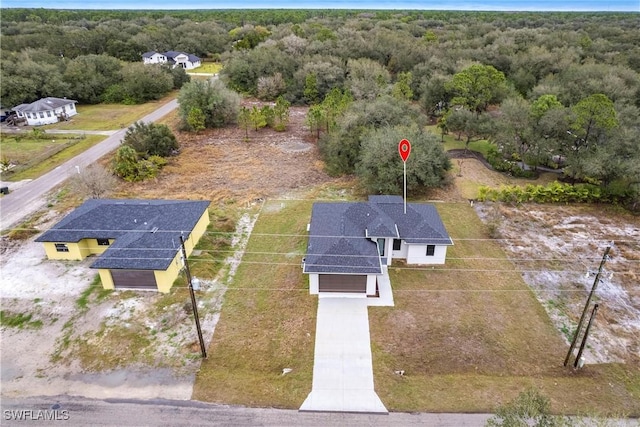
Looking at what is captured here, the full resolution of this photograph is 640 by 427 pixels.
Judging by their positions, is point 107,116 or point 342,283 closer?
point 342,283

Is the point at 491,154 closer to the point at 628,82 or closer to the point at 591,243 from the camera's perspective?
the point at 591,243

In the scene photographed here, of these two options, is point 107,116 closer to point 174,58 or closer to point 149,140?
point 149,140

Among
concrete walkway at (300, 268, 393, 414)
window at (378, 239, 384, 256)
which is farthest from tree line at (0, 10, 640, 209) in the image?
concrete walkway at (300, 268, 393, 414)

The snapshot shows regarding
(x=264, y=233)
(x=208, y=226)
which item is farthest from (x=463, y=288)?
(x=208, y=226)

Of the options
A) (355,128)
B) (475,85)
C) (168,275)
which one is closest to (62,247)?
(168,275)

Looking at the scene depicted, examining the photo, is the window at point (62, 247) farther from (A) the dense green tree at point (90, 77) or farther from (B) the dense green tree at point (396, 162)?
(A) the dense green tree at point (90, 77)

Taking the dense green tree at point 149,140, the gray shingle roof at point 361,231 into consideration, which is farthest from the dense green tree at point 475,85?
the dense green tree at point 149,140

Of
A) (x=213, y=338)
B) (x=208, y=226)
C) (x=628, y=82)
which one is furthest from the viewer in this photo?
(x=628, y=82)
